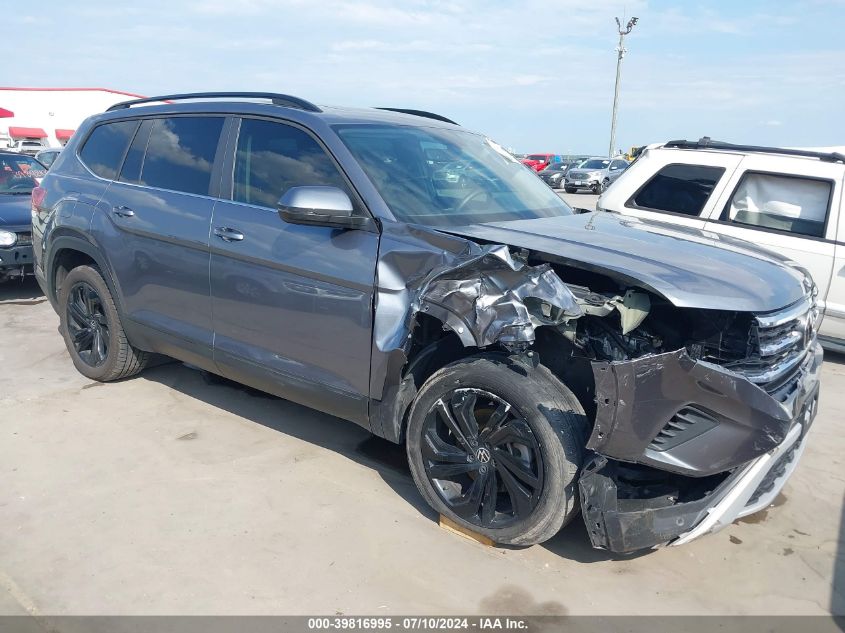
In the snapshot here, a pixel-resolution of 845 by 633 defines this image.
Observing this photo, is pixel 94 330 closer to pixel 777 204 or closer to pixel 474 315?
pixel 474 315

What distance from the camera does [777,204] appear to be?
6133mm

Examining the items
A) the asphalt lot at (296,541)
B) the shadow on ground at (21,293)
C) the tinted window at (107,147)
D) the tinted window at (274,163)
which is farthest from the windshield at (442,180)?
the shadow on ground at (21,293)

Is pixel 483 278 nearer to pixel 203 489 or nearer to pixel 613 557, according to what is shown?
pixel 613 557

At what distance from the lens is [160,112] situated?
4688 mm

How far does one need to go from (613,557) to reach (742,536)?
0.72m

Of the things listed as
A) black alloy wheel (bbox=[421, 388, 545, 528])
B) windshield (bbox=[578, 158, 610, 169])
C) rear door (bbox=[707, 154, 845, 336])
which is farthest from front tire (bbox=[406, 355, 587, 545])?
windshield (bbox=[578, 158, 610, 169])

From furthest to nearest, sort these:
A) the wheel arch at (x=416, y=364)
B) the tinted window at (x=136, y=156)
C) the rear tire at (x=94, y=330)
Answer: the rear tire at (x=94, y=330) → the tinted window at (x=136, y=156) → the wheel arch at (x=416, y=364)

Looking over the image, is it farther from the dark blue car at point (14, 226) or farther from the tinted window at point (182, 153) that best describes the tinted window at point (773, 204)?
the dark blue car at point (14, 226)

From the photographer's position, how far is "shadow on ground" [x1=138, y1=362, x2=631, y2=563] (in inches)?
133

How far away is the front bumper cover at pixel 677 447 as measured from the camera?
8.32 feet

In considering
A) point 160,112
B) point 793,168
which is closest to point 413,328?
point 160,112

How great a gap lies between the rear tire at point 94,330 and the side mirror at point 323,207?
2.14 m

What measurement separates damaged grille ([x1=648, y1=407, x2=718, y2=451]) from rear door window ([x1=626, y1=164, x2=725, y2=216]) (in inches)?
161

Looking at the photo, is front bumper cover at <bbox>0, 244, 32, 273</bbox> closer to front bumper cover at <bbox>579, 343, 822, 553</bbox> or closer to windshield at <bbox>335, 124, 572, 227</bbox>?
windshield at <bbox>335, 124, 572, 227</bbox>
